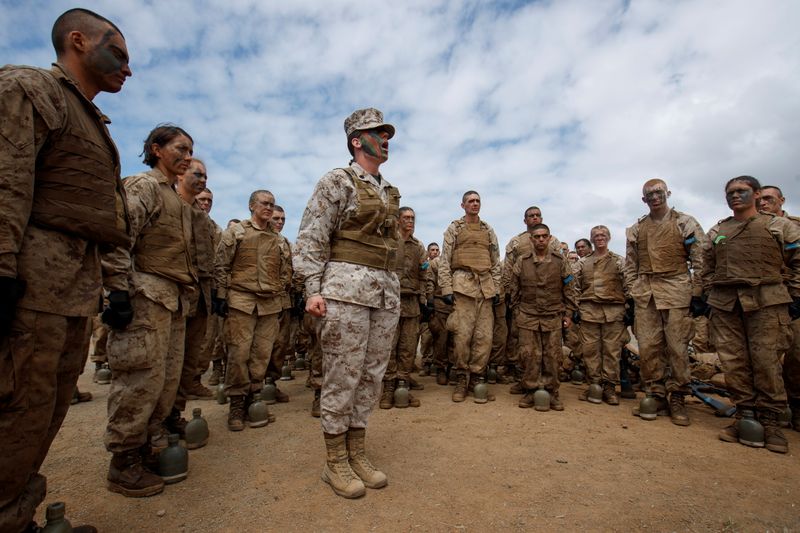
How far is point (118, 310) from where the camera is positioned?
2766mm

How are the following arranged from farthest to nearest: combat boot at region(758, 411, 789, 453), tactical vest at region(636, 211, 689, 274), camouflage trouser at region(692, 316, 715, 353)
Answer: camouflage trouser at region(692, 316, 715, 353), tactical vest at region(636, 211, 689, 274), combat boot at region(758, 411, 789, 453)

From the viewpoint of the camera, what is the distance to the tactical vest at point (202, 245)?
4.40 m

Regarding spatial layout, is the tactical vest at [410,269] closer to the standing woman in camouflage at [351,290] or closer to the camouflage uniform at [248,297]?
the camouflage uniform at [248,297]

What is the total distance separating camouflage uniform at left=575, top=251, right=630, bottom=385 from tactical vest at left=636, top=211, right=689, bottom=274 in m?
1.06

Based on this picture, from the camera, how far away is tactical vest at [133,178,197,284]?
3355 millimetres

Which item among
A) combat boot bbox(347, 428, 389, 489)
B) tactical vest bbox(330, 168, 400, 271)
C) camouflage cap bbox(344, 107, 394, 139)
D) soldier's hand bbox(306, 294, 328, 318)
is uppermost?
camouflage cap bbox(344, 107, 394, 139)

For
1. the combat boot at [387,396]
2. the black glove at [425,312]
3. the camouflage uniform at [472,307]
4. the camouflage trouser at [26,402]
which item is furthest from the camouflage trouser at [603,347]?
the camouflage trouser at [26,402]

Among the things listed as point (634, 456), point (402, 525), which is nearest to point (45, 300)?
point (402, 525)

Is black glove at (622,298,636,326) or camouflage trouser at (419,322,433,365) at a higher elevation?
black glove at (622,298,636,326)

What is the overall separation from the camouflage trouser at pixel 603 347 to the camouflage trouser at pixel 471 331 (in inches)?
71.6

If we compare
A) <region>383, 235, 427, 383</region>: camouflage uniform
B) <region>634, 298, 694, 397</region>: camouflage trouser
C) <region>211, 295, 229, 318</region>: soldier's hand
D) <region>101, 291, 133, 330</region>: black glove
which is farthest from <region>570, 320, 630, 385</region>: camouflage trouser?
<region>101, 291, 133, 330</region>: black glove

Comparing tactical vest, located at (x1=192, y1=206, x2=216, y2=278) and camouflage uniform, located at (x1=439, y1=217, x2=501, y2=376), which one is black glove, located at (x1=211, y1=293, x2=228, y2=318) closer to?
tactical vest, located at (x1=192, y1=206, x2=216, y2=278)

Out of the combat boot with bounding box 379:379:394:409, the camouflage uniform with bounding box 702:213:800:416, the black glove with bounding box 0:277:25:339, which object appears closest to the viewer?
the black glove with bounding box 0:277:25:339

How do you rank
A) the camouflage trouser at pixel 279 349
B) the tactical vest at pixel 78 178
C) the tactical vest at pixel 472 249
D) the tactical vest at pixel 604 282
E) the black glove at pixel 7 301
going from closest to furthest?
the black glove at pixel 7 301 < the tactical vest at pixel 78 178 < the tactical vest at pixel 472 249 < the tactical vest at pixel 604 282 < the camouflage trouser at pixel 279 349
